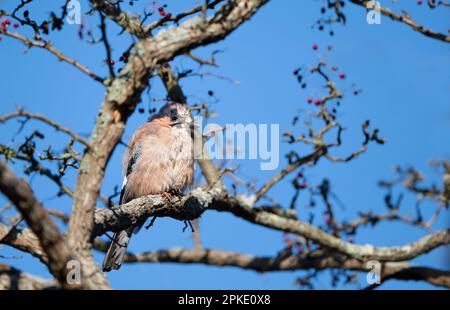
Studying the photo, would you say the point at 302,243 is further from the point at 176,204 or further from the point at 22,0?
the point at 22,0

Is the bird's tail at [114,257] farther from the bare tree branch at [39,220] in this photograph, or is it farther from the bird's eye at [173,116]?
the bare tree branch at [39,220]

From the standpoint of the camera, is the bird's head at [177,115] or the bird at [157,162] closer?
the bird at [157,162]

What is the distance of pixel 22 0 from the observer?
4.44m

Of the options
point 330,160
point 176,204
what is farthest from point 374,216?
point 176,204

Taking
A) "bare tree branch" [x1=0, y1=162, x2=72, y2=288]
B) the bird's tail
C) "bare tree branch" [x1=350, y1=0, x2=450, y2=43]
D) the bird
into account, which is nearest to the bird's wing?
the bird

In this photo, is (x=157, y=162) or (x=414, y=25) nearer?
(x=157, y=162)

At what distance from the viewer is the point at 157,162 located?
5594mm

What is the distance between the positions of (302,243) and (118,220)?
11.5 feet

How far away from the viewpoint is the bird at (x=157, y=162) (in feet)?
18.2

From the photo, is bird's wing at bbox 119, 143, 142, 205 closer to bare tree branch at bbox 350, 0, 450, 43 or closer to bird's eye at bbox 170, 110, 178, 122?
bird's eye at bbox 170, 110, 178, 122

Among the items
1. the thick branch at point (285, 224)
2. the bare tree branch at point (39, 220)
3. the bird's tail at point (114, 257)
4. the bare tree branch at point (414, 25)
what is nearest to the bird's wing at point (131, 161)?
the bird's tail at point (114, 257)

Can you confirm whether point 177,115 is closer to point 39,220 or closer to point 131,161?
point 131,161

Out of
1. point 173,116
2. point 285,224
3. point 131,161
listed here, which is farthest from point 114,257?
point 285,224
